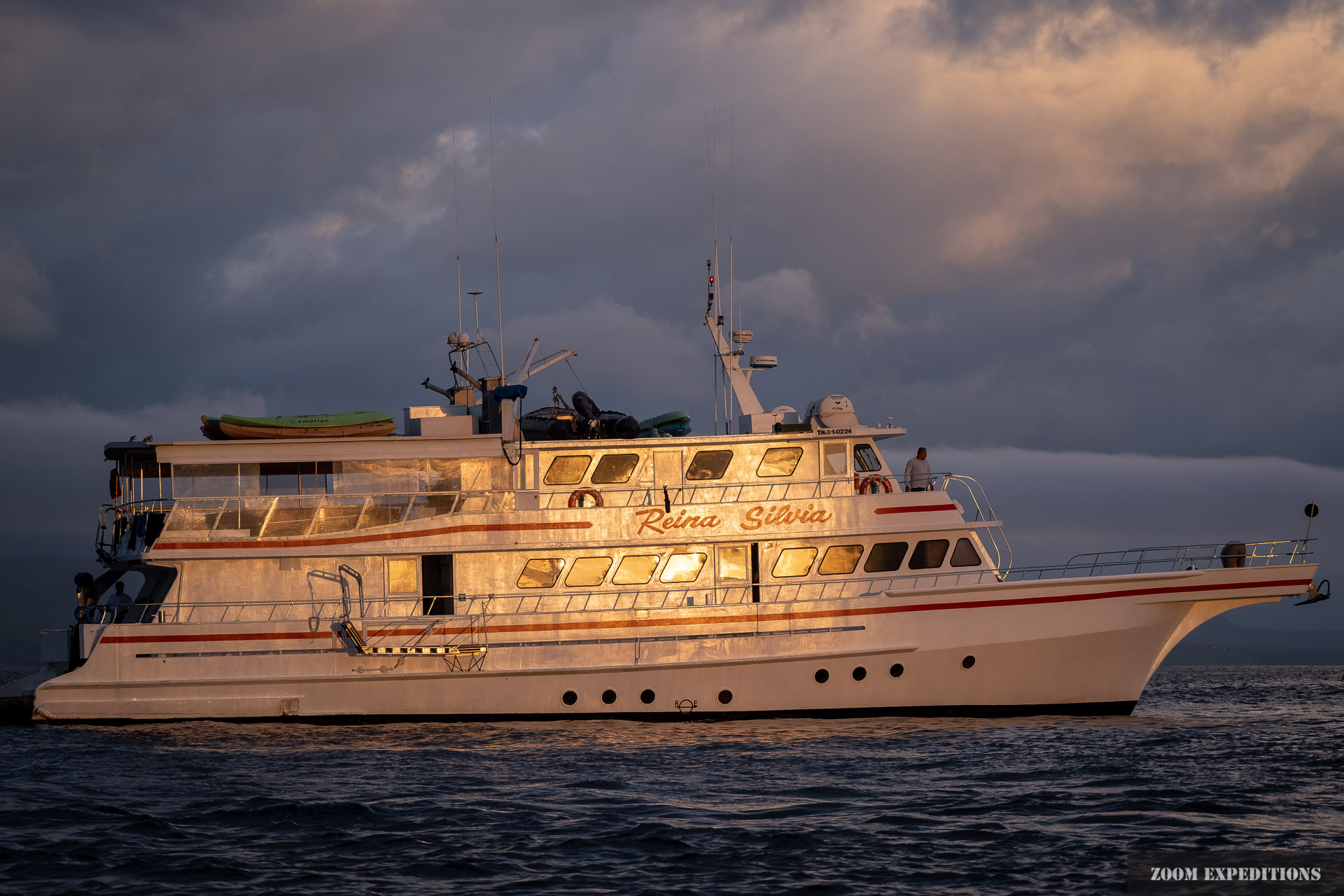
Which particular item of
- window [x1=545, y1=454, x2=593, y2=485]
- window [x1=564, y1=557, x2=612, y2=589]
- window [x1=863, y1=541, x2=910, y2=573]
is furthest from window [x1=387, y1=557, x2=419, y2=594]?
window [x1=863, y1=541, x2=910, y2=573]

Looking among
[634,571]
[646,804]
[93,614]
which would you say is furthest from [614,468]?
[93,614]

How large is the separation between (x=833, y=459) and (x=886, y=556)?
1.89m

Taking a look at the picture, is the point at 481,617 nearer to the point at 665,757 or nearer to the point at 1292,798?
the point at 665,757

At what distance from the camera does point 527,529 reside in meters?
18.9

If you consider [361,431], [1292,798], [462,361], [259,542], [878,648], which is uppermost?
[462,361]

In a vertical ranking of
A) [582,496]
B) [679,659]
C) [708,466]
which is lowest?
[679,659]

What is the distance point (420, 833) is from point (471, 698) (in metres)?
6.64

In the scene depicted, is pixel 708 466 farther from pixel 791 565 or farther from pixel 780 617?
pixel 780 617

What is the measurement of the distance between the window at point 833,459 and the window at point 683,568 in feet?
8.69

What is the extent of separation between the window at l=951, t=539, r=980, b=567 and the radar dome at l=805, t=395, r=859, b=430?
2.67 metres

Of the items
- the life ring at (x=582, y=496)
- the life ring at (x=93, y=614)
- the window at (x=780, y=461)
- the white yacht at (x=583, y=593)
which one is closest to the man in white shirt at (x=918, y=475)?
the white yacht at (x=583, y=593)

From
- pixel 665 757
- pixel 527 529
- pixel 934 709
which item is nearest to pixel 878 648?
pixel 934 709

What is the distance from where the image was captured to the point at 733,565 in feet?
62.8

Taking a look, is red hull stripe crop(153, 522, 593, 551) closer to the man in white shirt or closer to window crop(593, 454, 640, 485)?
window crop(593, 454, 640, 485)
